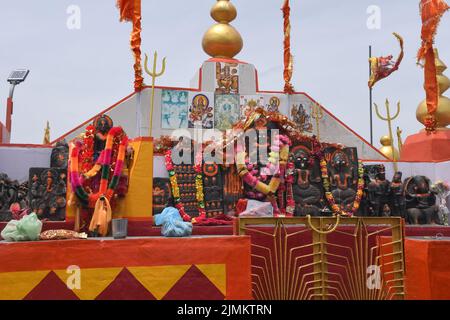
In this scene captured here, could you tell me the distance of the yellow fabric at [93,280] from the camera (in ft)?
18.4

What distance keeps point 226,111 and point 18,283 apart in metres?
9.73

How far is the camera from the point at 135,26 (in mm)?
13438

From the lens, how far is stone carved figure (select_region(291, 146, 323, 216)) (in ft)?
35.0

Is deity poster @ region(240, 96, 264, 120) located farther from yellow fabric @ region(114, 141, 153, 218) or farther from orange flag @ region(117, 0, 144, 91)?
yellow fabric @ region(114, 141, 153, 218)

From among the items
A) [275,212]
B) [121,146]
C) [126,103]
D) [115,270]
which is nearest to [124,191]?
[121,146]

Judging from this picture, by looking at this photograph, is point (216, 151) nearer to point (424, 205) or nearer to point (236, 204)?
point (236, 204)

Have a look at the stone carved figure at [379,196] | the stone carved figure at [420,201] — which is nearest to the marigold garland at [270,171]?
the stone carved figure at [379,196]

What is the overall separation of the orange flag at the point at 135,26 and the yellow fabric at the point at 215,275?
9151mm

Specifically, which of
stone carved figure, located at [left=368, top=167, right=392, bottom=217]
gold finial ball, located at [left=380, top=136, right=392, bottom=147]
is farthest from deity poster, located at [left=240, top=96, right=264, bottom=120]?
gold finial ball, located at [left=380, top=136, right=392, bottom=147]

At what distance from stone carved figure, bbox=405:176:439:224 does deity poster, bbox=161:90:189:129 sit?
6.47 metres

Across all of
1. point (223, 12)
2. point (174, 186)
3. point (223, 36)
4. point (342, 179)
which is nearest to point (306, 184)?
point (342, 179)

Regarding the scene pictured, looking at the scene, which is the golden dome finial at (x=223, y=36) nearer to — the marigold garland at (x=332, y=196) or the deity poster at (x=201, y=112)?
the deity poster at (x=201, y=112)

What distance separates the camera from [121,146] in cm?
759

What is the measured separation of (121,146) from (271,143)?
13.9 ft
